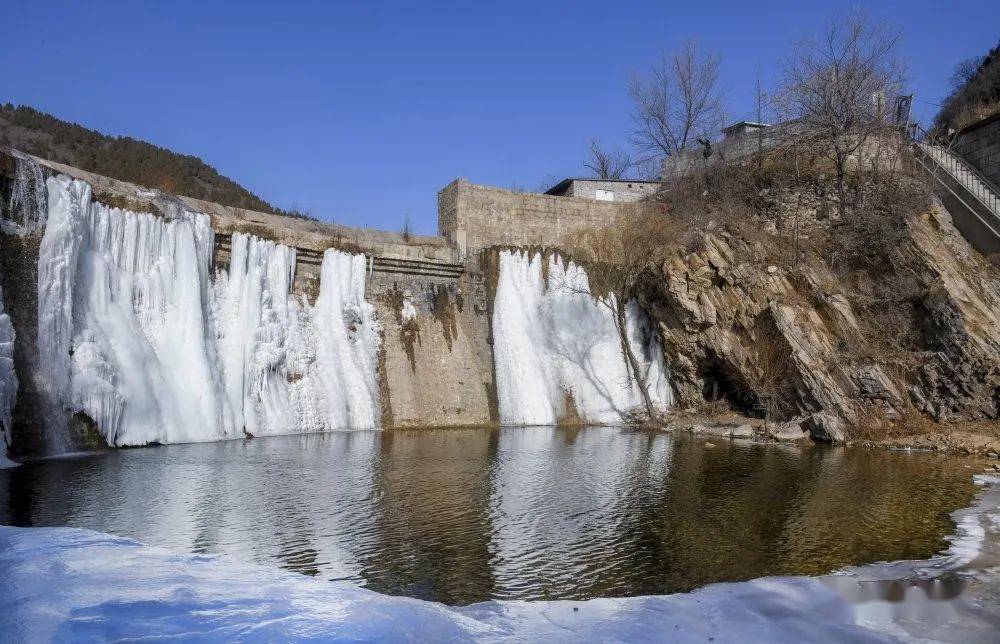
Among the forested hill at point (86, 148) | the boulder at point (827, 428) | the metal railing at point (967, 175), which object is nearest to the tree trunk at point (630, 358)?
the boulder at point (827, 428)

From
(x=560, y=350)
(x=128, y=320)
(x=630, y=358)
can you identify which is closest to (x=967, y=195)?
(x=630, y=358)

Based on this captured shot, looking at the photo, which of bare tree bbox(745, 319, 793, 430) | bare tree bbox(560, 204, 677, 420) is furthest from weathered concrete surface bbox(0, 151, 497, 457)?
bare tree bbox(745, 319, 793, 430)

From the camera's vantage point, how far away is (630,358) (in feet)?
77.6

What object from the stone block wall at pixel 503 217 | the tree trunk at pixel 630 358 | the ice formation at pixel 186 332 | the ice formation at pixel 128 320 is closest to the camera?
the ice formation at pixel 128 320

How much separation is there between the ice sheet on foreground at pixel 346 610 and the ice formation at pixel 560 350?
630 inches

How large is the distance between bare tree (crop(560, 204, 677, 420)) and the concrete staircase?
8.51 metres

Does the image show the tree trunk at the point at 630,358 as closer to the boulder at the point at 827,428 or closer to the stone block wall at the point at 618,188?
the boulder at the point at 827,428

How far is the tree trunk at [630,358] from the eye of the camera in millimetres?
22891

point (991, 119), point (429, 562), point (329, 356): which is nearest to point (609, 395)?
point (329, 356)

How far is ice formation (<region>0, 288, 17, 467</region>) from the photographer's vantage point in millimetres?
12586

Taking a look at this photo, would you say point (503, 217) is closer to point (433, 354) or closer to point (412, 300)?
point (412, 300)

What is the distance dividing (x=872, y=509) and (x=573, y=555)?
5049 mm

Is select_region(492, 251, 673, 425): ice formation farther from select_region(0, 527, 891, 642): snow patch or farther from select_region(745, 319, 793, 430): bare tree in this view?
select_region(0, 527, 891, 642): snow patch

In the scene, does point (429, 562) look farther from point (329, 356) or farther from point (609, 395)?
point (609, 395)
